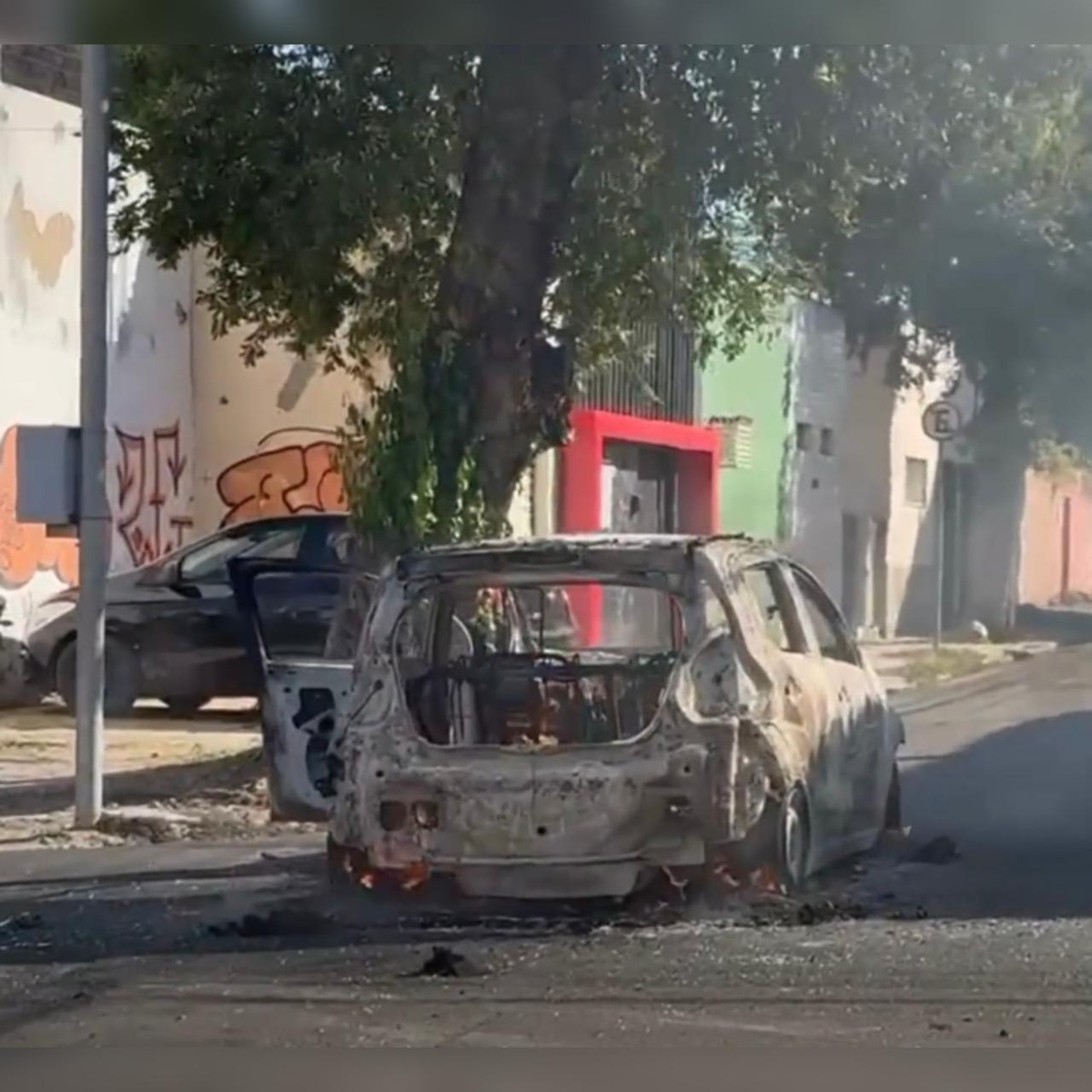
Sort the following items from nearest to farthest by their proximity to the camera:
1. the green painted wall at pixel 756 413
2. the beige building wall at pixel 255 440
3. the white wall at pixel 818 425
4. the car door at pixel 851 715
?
the car door at pixel 851 715 → the white wall at pixel 818 425 → the green painted wall at pixel 756 413 → the beige building wall at pixel 255 440

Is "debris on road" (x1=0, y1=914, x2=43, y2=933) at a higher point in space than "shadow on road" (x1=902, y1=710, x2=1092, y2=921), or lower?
lower

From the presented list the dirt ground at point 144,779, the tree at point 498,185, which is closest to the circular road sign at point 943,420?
the tree at point 498,185

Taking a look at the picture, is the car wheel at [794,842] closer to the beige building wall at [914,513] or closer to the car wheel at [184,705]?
the beige building wall at [914,513]

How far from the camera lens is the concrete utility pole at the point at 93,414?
11.0m

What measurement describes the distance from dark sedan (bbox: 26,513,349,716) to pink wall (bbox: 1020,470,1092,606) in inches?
188

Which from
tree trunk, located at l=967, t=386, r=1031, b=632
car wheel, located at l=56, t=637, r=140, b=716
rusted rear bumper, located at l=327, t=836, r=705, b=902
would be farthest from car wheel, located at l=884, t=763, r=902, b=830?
car wheel, located at l=56, t=637, r=140, b=716

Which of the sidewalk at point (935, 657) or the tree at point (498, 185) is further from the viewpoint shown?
the sidewalk at point (935, 657)

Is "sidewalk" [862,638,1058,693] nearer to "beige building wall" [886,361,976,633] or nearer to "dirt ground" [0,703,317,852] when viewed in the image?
"beige building wall" [886,361,976,633]

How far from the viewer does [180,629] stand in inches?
582

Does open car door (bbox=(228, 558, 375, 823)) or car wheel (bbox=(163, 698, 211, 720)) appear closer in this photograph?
open car door (bbox=(228, 558, 375, 823))

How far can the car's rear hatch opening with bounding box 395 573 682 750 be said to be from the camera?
8828mm

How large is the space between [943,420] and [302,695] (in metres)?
5.36

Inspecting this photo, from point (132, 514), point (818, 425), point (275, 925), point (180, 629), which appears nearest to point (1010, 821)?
point (275, 925)

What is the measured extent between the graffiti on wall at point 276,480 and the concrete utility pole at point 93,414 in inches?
269
